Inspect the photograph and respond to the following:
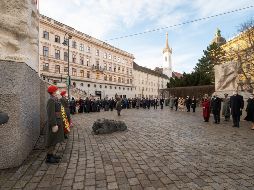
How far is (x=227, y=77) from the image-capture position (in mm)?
19922

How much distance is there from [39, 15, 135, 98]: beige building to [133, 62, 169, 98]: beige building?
403cm

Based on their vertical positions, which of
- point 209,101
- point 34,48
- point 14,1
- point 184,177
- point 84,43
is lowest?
point 184,177

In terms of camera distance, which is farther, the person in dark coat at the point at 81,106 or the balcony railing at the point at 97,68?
the balcony railing at the point at 97,68

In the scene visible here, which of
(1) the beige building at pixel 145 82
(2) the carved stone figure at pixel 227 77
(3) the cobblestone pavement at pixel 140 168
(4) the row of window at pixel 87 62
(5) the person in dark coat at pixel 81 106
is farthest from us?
(1) the beige building at pixel 145 82

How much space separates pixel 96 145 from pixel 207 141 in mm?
3581

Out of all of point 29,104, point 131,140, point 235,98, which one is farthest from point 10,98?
point 235,98

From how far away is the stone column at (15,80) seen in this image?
514cm

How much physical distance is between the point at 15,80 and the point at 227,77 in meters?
17.9

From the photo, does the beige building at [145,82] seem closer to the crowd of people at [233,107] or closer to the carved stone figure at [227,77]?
the carved stone figure at [227,77]

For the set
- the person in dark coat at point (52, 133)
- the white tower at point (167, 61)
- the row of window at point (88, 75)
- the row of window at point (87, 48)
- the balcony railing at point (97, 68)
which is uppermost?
the white tower at point (167, 61)

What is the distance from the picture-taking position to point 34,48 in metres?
6.71

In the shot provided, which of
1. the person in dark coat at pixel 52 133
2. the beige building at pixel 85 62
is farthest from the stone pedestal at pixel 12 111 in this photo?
the beige building at pixel 85 62

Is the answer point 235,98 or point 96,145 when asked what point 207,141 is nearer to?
point 96,145

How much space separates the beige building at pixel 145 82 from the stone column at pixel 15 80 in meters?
79.3
